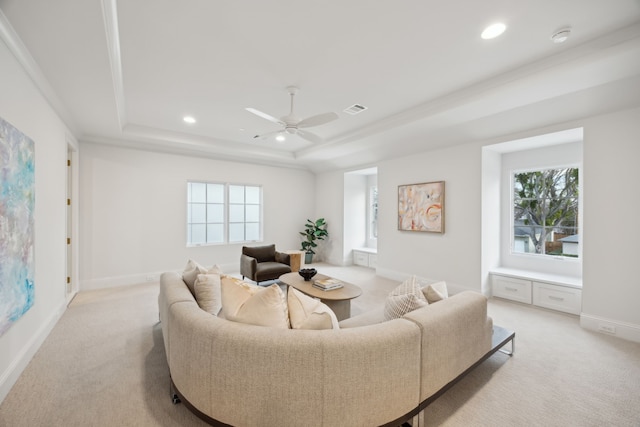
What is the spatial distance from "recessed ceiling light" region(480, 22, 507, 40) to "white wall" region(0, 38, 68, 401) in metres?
3.60

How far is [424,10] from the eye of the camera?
6.59ft

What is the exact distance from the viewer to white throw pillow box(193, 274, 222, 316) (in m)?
2.34

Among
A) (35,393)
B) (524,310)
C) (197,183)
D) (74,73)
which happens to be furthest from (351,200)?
(35,393)

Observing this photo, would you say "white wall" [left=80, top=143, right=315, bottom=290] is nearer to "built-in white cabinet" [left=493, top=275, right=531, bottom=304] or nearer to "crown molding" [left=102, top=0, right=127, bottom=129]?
"crown molding" [left=102, top=0, right=127, bottom=129]

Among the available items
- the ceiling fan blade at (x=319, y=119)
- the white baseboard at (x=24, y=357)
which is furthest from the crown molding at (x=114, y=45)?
the white baseboard at (x=24, y=357)

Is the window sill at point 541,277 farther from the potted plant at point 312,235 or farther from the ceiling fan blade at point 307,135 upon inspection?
the potted plant at point 312,235

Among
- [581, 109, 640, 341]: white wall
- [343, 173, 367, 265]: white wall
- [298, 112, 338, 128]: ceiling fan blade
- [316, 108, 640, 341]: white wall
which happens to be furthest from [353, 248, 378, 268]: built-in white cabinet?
[298, 112, 338, 128]: ceiling fan blade

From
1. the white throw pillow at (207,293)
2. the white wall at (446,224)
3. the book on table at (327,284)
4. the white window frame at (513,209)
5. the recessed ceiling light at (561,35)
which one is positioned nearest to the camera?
the recessed ceiling light at (561,35)

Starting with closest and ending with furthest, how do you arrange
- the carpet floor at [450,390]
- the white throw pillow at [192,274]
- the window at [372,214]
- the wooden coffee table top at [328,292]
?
the carpet floor at [450,390] → the white throw pillow at [192,274] → the wooden coffee table top at [328,292] → the window at [372,214]

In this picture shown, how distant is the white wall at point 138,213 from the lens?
4676 millimetres

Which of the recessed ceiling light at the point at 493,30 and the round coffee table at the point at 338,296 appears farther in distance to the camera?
the round coffee table at the point at 338,296

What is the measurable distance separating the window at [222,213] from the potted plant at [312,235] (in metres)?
1.19

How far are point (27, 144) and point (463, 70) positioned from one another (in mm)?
4091

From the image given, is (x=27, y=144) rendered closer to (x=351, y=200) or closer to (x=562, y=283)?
(x=351, y=200)
